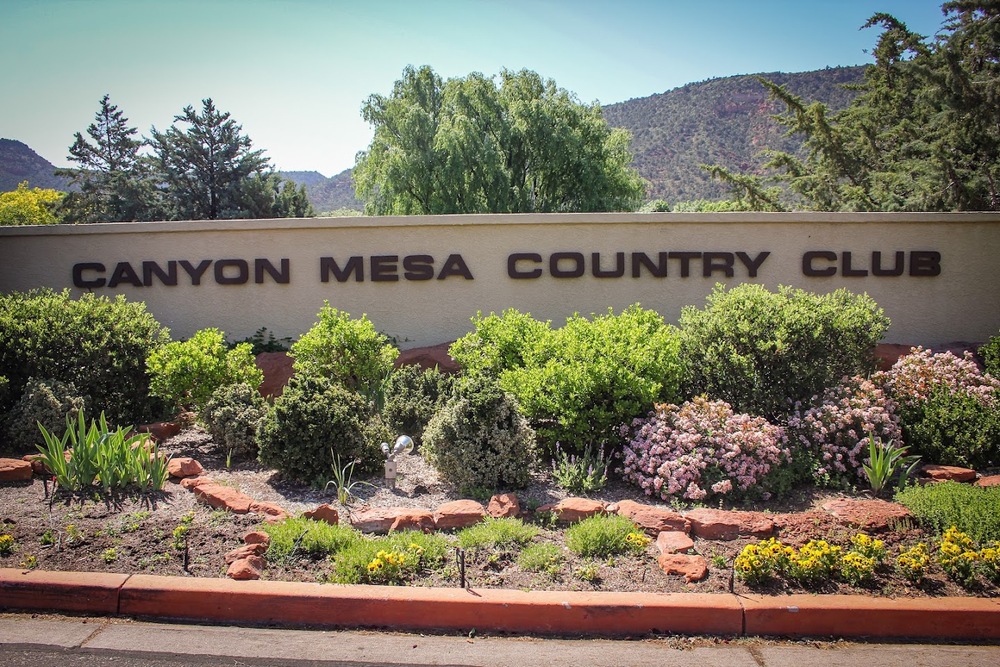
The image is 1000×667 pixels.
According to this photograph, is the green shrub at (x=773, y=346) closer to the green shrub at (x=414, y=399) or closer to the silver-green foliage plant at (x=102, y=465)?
the green shrub at (x=414, y=399)

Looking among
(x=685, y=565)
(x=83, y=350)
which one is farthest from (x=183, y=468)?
(x=685, y=565)

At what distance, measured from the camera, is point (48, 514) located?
5.01 meters

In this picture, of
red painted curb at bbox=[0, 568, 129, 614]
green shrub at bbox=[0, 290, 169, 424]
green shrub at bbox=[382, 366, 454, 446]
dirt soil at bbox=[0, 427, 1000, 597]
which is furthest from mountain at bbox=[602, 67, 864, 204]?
red painted curb at bbox=[0, 568, 129, 614]

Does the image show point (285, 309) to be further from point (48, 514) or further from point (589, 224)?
point (48, 514)

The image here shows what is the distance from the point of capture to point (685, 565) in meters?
4.35

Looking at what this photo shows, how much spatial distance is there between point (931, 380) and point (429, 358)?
579 centimetres

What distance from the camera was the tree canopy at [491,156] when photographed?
26.7 meters

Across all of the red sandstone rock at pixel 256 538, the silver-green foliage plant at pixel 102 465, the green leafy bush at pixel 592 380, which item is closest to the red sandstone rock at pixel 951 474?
the green leafy bush at pixel 592 380

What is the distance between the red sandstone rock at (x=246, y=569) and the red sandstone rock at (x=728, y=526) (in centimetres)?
276

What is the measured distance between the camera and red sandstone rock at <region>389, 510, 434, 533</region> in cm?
499

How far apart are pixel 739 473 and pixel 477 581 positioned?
241 cm

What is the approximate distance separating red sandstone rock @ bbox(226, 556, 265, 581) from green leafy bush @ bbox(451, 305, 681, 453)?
261 cm

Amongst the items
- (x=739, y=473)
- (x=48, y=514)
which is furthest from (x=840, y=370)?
(x=48, y=514)

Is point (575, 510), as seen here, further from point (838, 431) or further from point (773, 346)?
point (838, 431)
